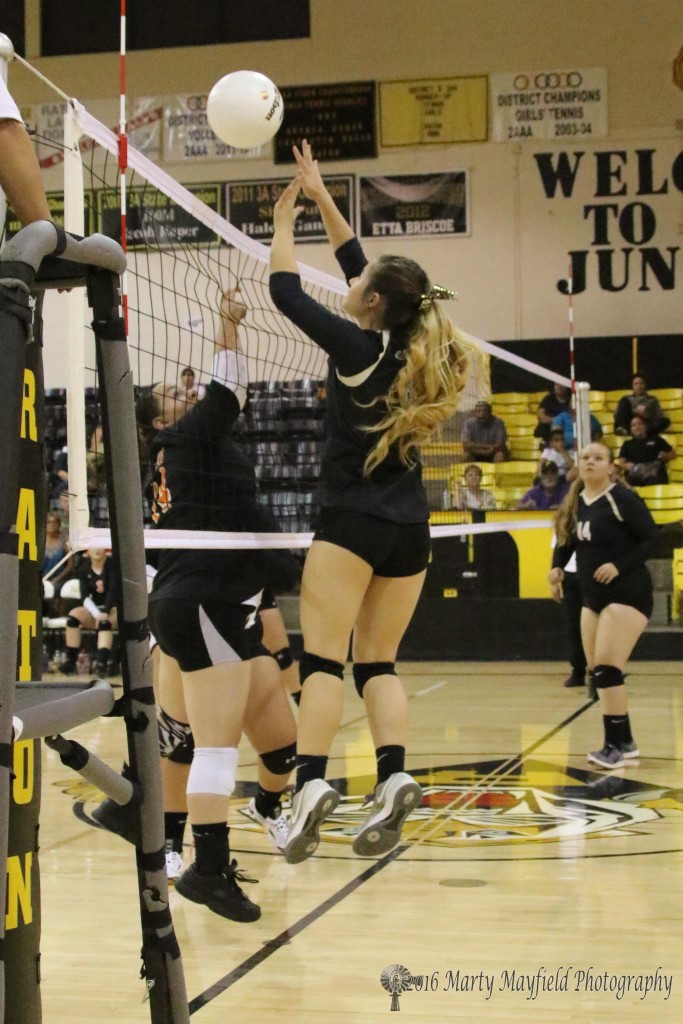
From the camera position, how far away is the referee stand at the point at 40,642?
140 cm

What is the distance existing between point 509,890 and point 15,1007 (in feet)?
8.78

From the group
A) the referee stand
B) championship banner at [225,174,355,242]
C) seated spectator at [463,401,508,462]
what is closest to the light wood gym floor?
the referee stand

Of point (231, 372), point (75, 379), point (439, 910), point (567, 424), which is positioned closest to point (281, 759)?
point (439, 910)

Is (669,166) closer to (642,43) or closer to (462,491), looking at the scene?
(642,43)

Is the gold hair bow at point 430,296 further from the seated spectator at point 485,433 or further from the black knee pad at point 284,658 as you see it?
the seated spectator at point 485,433

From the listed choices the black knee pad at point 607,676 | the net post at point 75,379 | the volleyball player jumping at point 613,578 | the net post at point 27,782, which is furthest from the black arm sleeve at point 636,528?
the net post at point 27,782

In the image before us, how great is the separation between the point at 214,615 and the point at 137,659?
2112mm

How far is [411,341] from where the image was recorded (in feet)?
12.0

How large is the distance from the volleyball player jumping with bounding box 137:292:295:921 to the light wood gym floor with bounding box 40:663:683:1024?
0.32 metres

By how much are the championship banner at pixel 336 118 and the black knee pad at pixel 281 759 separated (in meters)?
13.3

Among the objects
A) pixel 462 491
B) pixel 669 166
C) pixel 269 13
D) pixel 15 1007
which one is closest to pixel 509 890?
pixel 15 1007

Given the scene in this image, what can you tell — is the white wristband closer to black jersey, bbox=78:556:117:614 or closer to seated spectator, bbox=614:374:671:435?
black jersey, bbox=78:556:117:614

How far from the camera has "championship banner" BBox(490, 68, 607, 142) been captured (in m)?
16.0

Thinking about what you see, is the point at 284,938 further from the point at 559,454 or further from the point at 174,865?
the point at 559,454
